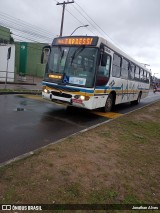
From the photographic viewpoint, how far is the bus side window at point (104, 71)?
959cm

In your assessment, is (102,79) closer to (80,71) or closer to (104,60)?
(104,60)

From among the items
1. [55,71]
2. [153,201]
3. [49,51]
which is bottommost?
[153,201]

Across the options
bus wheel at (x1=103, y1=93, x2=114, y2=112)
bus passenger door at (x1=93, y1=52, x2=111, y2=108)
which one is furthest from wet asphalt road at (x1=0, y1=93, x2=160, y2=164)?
bus wheel at (x1=103, y1=93, x2=114, y2=112)

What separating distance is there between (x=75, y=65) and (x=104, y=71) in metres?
1.38

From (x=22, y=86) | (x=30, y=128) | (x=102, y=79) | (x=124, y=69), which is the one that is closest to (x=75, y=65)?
(x=102, y=79)

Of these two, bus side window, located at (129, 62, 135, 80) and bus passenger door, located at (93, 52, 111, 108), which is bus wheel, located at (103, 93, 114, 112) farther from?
bus side window, located at (129, 62, 135, 80)

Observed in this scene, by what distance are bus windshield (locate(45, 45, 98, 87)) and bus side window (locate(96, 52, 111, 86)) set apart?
39 cm

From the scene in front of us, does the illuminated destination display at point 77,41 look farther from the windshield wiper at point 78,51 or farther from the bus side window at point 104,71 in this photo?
the bus side window at point 104,71

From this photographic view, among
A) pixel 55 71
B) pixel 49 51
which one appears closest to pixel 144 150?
pixel 55 71

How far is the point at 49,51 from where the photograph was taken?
34.9 ft

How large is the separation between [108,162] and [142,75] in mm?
14617

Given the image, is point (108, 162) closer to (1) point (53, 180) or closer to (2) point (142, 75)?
(1) point (53, 180)

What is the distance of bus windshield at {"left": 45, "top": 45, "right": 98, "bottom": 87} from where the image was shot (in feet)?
30.5

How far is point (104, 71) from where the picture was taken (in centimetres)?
1012
